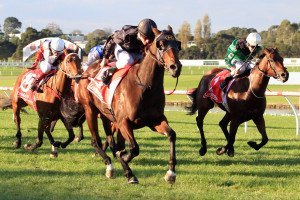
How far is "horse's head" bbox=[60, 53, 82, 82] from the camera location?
8.93 m

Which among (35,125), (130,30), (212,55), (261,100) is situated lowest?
(212,55)

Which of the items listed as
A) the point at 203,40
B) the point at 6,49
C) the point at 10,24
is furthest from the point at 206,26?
the point at 10,24

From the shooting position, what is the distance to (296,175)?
768 centimetres

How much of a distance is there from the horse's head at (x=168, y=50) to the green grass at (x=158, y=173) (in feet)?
4.67

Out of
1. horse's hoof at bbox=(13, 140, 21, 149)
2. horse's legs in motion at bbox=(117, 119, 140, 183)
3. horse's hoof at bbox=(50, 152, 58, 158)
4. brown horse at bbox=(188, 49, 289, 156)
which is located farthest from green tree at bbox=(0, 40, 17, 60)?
horse's legs in motion at bbox=(117, 119, 140, 183)

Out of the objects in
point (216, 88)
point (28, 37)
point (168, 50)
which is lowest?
point (28, 37)

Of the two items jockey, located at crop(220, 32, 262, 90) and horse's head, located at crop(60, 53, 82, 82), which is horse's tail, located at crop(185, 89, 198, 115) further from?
horse's head, located at crop(60, 53, 82, 82)

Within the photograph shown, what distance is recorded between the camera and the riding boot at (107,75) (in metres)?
7.71

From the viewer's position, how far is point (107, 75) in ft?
25.4

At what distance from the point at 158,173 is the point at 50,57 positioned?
3491 mm

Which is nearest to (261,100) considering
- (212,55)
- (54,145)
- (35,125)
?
(54,145)

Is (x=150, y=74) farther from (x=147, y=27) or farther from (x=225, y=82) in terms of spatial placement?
(x=225, y=82)

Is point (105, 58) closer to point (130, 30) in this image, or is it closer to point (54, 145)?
point (130, 30)

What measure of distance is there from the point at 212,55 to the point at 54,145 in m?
77.9
